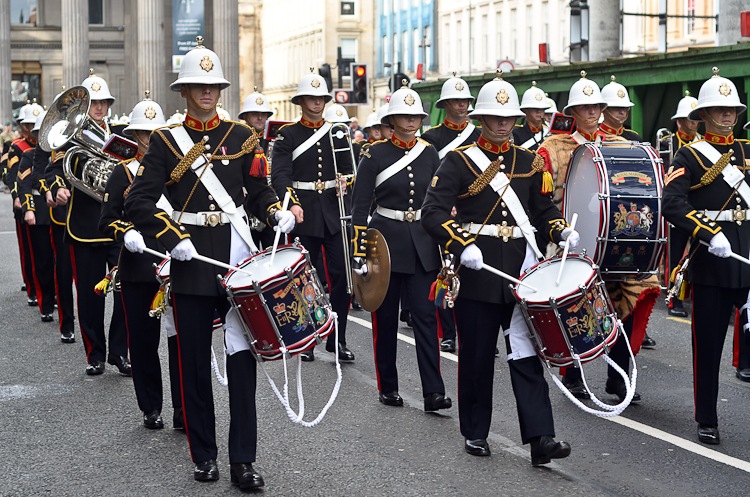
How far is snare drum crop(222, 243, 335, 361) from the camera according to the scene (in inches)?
231

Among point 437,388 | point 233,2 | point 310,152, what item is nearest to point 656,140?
point 310,152

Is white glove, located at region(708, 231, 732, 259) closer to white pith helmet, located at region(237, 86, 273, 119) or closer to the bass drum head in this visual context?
the bass drum head

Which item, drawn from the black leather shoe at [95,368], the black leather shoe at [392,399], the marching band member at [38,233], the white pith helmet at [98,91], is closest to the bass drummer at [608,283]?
the black leather shoe at [392,399]

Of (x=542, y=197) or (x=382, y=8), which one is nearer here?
(x=542, y=197)

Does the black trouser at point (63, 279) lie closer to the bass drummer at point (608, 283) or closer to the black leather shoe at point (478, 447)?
the bass drummer at point (608, 283)

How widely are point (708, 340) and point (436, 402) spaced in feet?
5.89

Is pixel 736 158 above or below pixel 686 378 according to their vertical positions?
above

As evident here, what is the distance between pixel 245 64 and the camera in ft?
358

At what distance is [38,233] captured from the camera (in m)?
13.4

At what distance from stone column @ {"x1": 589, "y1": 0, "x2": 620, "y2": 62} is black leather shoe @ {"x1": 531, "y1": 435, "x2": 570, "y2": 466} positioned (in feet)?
60.8

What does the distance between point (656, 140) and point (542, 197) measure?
8398 mm

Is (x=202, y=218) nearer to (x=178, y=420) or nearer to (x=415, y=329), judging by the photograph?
(x=178, y=420)

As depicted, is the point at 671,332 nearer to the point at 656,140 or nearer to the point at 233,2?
the point at 656,140

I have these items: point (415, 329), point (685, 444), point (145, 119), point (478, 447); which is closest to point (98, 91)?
point (145, 119)
